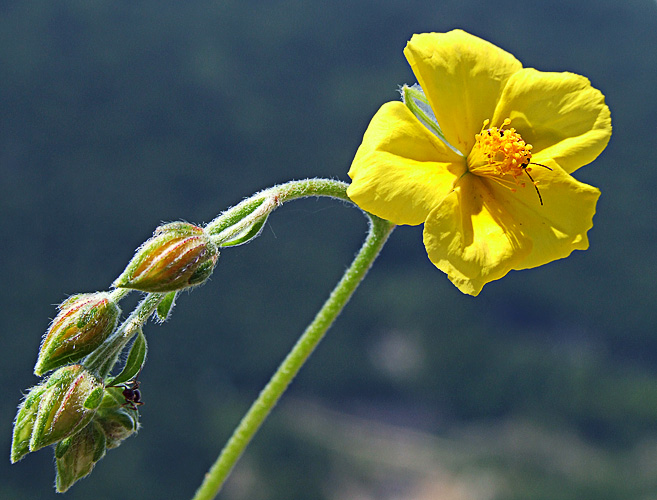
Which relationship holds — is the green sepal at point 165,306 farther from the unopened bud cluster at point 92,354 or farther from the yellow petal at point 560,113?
the yellow petal at point 560,113

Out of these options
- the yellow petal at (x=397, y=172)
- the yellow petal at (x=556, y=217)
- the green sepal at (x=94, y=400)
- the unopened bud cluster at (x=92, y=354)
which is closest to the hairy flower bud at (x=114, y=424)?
the unopened bud cluster at (x=92, y=354)

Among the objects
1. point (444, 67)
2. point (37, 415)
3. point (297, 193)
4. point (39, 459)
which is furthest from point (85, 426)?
point (39, 459)

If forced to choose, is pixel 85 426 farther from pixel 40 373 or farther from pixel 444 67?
pixel 444 67

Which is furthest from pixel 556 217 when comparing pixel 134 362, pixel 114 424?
pixel 114 424

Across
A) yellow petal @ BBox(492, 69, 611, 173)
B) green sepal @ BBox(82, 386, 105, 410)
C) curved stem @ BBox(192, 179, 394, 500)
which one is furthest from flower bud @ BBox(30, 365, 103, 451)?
yellow petal @ BBox(492, 69, 611, 173)

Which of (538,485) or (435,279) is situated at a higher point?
(435,279)

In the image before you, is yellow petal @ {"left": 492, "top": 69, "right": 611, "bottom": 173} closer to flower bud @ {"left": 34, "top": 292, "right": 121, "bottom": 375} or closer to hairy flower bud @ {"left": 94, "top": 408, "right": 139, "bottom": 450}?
flower bud @ {"left": 34, "top": 292, "right": 121, "bottom": 375}
